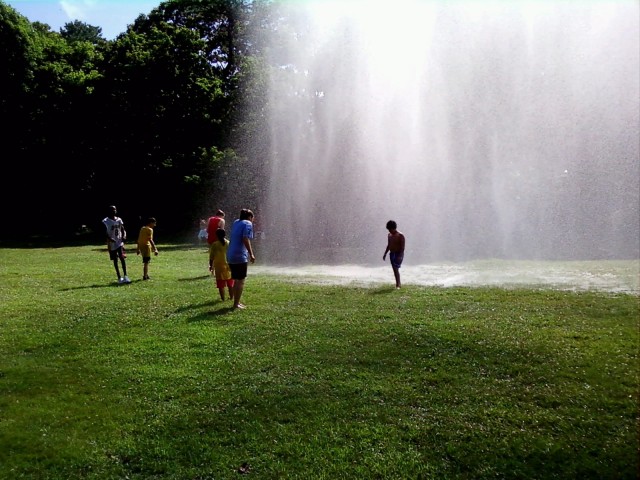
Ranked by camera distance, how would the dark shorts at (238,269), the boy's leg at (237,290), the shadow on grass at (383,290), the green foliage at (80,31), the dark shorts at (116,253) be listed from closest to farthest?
the dark shorts at (238,269) → the boy's leg at (237,290) → the shadow on grass at (383,290) → the dark shorts at (116,253) → the green foliage at (80,31)

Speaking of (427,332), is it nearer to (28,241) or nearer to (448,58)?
(448,58)

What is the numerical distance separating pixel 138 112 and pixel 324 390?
108 ft

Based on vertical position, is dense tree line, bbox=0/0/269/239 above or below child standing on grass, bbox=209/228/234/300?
above

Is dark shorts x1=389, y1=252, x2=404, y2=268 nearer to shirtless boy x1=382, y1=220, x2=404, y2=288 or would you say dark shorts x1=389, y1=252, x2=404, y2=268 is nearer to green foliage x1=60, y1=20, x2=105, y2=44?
shirtless boy x1=382, y1=220, x2=404, y2=288

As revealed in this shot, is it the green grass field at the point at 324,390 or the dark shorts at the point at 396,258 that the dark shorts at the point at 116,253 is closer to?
the green grass field at the point at 324,390

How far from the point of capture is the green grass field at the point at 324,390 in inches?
201

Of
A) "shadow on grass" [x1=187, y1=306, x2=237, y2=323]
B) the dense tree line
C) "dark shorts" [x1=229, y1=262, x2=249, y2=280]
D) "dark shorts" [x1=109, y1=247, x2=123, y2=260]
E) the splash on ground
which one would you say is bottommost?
"shadow on grass" [x1=187, y1=306, x2=237, y2=323]

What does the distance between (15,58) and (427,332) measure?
38098 millimetres

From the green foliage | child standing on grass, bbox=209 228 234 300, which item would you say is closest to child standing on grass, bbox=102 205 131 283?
child standing on grass, bbox=209 228 234 300

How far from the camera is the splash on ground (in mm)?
13031

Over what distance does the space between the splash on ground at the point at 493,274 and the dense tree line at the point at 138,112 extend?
15.8 metres

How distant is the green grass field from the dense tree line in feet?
73.9

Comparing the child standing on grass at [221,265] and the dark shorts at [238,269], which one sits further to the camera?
the child standing on grass at [221,265]

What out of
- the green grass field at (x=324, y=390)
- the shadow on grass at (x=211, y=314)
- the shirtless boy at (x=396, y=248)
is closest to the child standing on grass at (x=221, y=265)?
the green grass field at (x=324, y=390)
